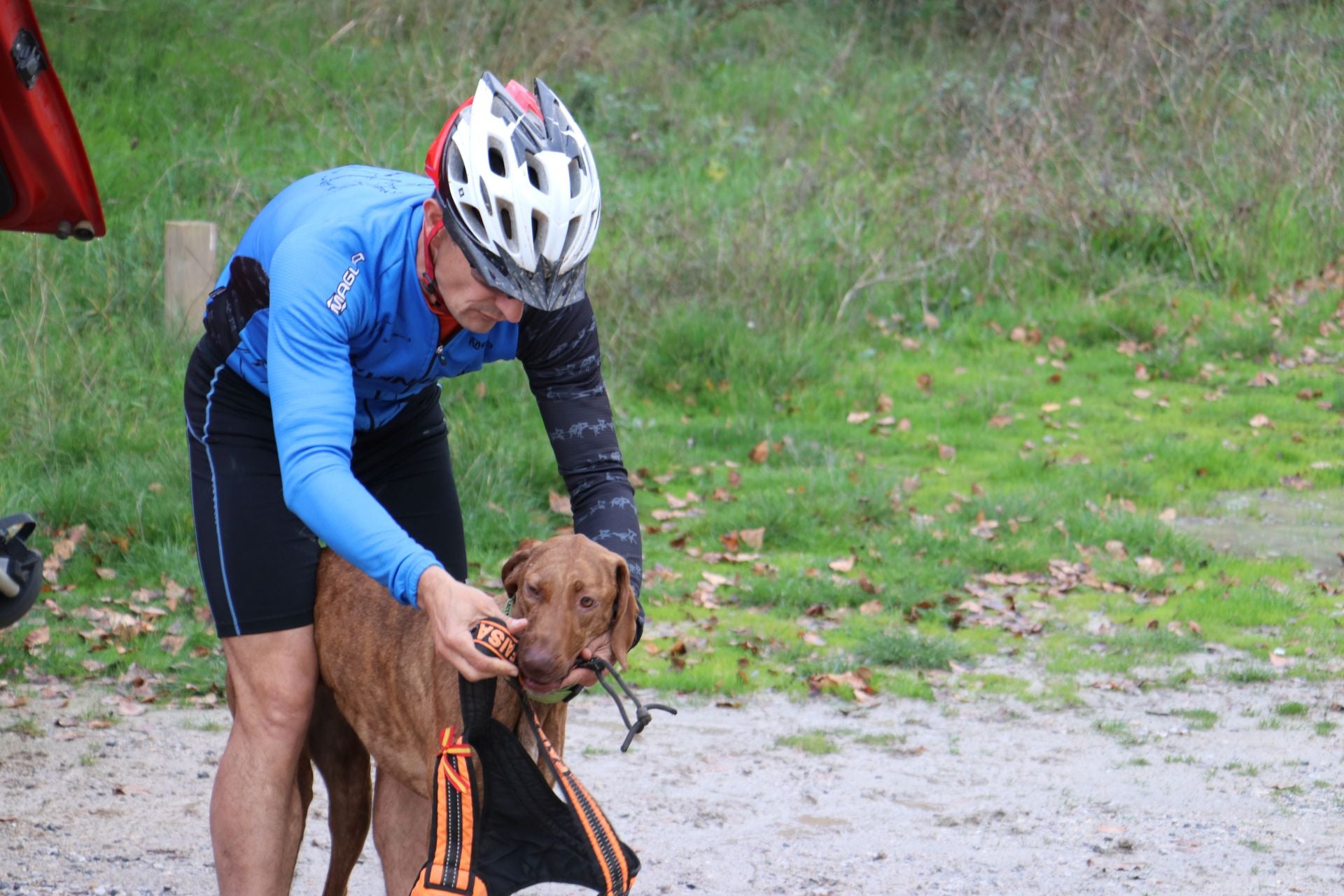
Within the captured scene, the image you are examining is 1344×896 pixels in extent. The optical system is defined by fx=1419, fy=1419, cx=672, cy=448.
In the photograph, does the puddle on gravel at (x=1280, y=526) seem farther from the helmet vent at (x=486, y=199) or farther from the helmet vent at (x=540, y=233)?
the helmet vent at (x=486, y=199)

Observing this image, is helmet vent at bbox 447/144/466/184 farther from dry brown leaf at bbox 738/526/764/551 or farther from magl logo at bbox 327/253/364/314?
dry brown leaf at bbox 738/526/764/551

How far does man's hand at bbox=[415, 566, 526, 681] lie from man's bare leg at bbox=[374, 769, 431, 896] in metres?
0.93

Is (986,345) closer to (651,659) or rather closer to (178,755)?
(651,659)

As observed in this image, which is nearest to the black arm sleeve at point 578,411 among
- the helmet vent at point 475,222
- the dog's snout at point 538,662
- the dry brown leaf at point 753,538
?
the helmet vent at point 475,222

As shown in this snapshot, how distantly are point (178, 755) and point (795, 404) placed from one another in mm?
5853

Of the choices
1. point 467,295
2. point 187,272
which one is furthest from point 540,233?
point 187,272

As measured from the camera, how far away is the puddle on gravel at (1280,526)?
311 inches

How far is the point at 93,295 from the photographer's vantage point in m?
9.38

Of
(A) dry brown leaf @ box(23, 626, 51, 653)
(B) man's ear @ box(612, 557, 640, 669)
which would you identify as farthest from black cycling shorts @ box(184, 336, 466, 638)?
(A) dry brown leaf @ box(23, 626, 51, 653)

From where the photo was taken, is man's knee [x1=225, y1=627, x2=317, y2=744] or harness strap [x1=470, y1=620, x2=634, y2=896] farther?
man's knee [x1=225, y1=627, x2=317, y2=744]

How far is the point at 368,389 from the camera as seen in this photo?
3.15 meters

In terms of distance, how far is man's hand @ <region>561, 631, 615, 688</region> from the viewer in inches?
107

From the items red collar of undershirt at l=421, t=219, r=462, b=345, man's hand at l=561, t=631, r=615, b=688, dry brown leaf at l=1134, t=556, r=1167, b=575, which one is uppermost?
red collar of undershirt at l=421, t=219, r=462, b=345

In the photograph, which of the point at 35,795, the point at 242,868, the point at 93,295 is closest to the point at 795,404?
the point at 93,295
